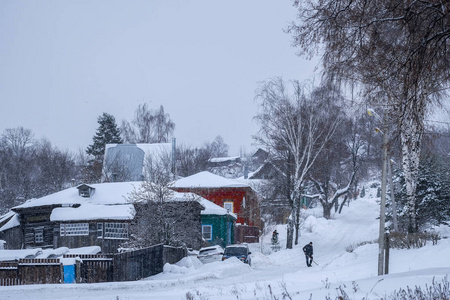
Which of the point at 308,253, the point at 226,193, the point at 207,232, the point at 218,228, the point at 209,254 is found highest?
the point at 226,193

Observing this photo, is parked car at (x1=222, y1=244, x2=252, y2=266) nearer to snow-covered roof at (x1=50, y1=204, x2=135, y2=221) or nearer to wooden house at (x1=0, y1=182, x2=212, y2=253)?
wooden house at (x1=0, y1=182, x2=212, y2=253)

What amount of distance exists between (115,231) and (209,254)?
702 centimetres

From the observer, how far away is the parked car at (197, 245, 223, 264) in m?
31.9

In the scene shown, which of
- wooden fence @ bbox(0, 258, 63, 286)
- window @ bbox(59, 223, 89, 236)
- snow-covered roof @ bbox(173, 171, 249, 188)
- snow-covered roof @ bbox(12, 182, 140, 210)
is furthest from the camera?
snow-covered roof @ bbox(173, 171, 249, 188)

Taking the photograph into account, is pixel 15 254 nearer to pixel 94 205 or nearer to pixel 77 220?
pixel 77 220

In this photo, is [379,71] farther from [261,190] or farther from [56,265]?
[261,190]

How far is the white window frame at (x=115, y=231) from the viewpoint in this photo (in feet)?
110

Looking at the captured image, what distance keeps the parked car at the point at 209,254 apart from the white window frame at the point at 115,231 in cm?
548

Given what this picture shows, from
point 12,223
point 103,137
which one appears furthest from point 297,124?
point 103,137

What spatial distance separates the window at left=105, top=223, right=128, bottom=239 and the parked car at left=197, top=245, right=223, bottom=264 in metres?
5.48

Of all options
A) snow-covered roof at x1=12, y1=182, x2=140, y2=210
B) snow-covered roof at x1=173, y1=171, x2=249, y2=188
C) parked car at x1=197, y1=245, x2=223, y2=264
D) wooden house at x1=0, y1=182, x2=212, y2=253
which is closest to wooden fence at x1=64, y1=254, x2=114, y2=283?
wooden house at x1=0, y1=182, x2=212, y2=253

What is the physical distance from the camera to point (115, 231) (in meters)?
33.8

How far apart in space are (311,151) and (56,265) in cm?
2181

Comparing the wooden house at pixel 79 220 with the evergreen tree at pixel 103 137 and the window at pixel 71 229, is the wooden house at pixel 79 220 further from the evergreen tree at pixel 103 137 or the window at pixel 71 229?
the evergreen tree at pixel 103 137
